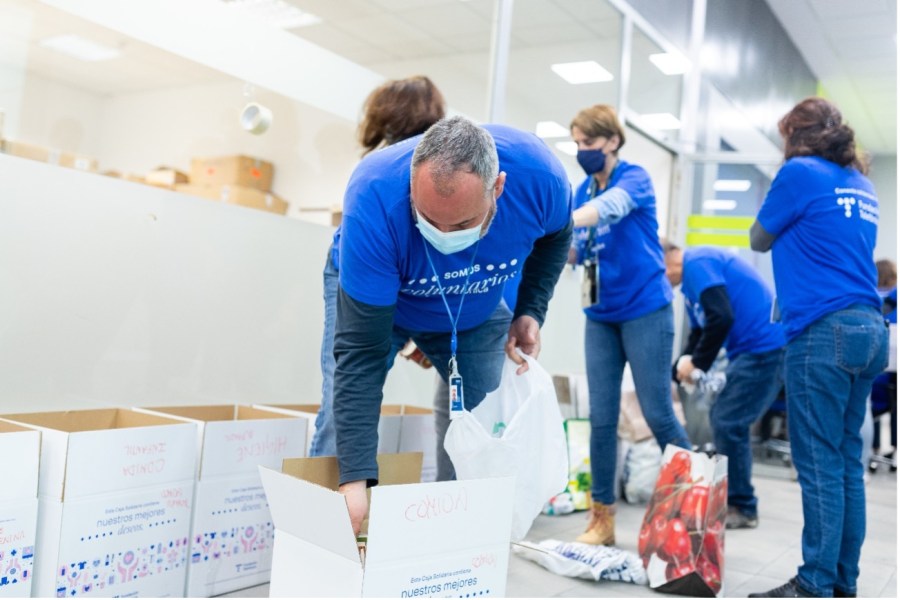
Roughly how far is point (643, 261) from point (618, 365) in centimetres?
33

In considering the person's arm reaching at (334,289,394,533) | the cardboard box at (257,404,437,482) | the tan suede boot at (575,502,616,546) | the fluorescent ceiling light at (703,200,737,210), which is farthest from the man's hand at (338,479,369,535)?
the fluorescent ceiling light at (703,200,737,210)

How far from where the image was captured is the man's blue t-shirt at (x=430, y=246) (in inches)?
52.7

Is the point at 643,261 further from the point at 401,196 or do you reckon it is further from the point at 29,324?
the point at 29,324

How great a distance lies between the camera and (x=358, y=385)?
1390 mm

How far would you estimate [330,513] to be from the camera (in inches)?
48.4

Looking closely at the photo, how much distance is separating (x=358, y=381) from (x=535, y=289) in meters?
0.57

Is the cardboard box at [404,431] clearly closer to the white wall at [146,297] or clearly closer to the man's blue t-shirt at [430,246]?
the white wall at [146,297]


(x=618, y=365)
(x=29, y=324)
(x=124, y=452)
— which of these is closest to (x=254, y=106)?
(x=29, y=324)

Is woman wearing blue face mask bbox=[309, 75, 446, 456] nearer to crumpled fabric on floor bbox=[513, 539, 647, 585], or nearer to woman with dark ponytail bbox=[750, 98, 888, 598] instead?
crumpled fabric on floor bbox=[513, 539, 647, 585]

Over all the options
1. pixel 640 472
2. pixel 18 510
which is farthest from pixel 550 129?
pixel 18 510

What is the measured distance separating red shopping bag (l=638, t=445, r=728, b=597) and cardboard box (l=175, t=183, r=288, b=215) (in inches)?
52.2

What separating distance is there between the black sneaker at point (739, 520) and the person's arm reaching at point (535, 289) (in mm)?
1596

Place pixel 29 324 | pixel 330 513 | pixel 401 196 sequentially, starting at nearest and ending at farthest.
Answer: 1. pixel 330 513
2. pixel 401 196
3. pixel 29 324

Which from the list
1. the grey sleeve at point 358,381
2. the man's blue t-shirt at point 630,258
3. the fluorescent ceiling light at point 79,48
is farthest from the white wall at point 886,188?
the fluorescent ceiling light at point 79,48
